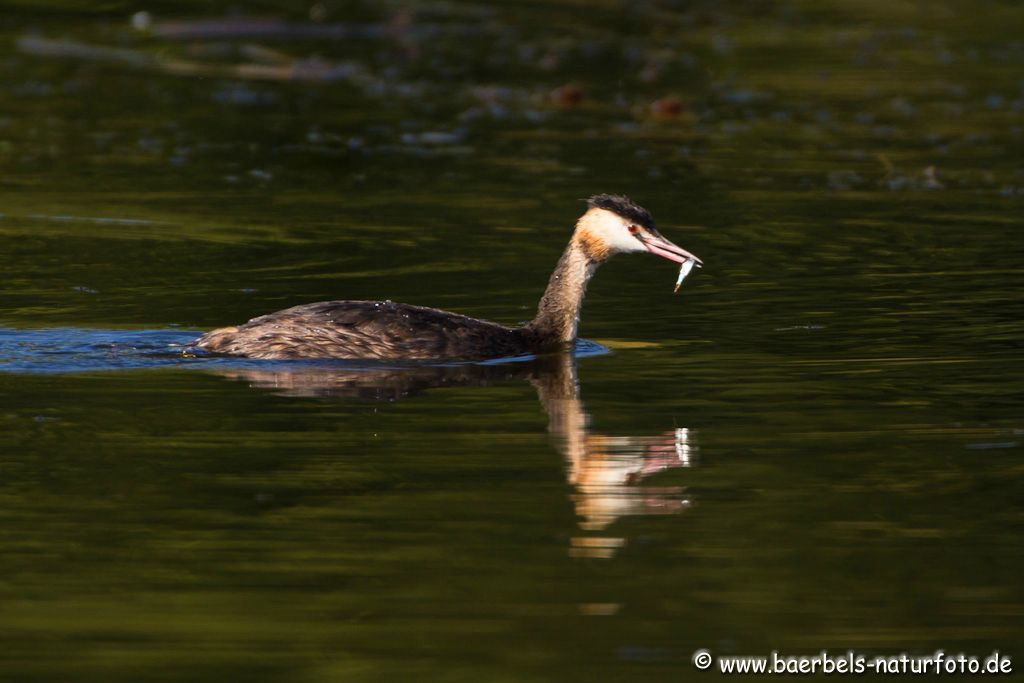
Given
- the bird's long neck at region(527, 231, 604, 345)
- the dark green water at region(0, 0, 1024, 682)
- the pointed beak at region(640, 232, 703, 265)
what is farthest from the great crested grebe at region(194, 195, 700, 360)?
the bird's long neck at region(527, 231, 604, 345)

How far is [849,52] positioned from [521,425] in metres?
21.8

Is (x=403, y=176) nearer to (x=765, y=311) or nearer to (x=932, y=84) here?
(x=765, y=311)

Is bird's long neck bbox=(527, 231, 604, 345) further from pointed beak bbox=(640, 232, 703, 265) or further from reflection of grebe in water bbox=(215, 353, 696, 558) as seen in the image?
pointed beak bbox=(640, 232, 703, 265)

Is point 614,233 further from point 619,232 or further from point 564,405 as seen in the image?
point 564,405

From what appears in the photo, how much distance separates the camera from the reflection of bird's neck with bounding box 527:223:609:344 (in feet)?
44.1

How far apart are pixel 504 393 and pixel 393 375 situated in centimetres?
83

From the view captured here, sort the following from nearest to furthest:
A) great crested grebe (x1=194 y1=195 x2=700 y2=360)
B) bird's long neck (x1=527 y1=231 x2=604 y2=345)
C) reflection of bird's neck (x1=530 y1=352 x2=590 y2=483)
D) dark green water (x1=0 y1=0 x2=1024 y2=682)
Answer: dark green water (x1=0 y1=0 x2=1024 y2=682) → reflection of bird's neck (x1=530 y1=352 x2=590 y2=483) → great crested grebe (x1=194 y1=195 x2=700 y2=360) → bird's long neck (x1=527 y1=231 x2=604 y2=345)

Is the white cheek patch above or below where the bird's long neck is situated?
above

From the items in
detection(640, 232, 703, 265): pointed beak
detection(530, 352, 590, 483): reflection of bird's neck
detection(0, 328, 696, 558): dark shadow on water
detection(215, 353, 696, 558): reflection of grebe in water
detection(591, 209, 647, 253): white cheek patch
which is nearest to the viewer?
detection(215, 353, 696, 558): reflection of grebe in water

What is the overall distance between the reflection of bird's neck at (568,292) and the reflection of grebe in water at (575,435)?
279mm

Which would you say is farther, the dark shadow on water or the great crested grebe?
the great crested grebe

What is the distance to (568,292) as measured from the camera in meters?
13.5

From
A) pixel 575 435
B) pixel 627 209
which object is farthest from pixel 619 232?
pixel 575 435

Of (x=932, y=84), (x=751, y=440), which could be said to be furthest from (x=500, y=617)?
(x=932, y=84)
